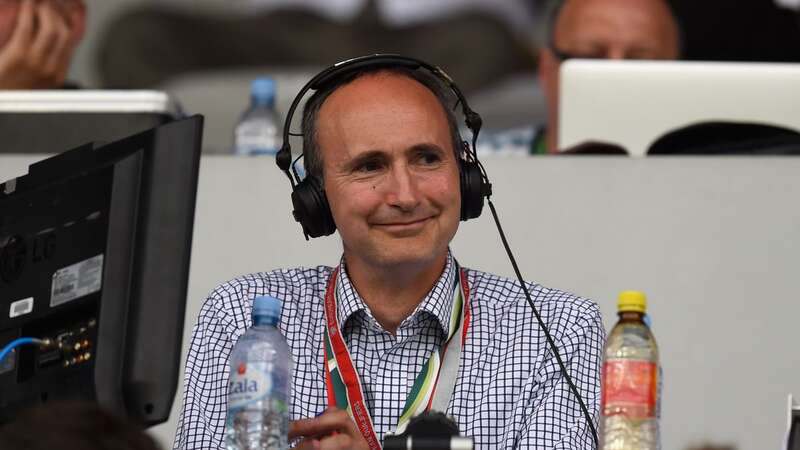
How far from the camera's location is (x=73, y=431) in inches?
51.3

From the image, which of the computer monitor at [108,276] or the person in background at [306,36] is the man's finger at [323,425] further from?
the person in background at [306,36]

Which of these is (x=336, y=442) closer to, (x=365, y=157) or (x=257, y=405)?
(x=257, y=405)

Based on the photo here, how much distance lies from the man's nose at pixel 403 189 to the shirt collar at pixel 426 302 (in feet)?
0.45

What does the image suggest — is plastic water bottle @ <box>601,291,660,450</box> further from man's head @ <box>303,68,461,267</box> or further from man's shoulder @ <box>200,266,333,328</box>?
man's shoulder @ <box>200,266,333,328</box>

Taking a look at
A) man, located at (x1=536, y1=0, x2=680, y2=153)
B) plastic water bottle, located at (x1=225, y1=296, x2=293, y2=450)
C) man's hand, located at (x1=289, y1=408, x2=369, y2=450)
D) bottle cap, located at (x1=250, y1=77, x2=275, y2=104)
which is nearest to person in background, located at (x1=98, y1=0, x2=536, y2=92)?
man, located at (x1=536, y1=0, x2=680, y2=153)


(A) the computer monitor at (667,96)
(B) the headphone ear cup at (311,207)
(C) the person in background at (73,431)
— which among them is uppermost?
(A) the computer monitor at (667,96)

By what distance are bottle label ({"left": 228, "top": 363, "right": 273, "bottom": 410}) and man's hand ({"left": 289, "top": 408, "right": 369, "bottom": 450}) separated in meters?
0.14

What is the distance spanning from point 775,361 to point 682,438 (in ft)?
0.73

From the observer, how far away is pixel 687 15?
4992 millimetres

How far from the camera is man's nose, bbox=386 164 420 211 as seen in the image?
2330mm

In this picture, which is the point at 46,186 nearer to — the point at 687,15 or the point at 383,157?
the point at 383,157

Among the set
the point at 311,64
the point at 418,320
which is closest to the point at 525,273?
the point at 418,320

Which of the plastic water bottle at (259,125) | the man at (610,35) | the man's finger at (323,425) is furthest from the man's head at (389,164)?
the man at (610,35)

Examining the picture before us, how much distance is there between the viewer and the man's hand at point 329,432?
6.54 ft
